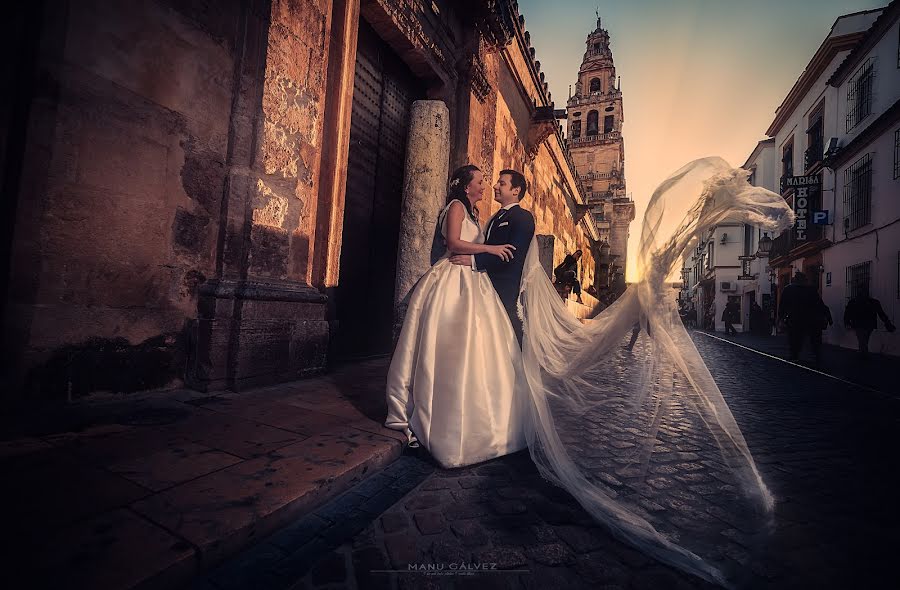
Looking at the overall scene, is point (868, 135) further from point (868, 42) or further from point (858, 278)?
point (858, 278)

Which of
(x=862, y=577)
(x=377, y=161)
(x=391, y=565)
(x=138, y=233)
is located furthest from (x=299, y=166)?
(x=862, y=577)

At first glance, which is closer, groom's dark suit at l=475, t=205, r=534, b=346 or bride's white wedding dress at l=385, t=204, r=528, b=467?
bride's white wedding dress at l=385, t=204, r=528, b=467

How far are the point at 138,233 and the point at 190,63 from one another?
146 cm

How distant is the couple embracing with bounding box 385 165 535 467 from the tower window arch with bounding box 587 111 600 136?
46657 mm

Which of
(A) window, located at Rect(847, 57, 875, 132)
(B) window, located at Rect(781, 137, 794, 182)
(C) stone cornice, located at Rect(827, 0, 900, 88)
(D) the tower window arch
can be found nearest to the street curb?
(C) stone cornice, located at Rect(827, 0, 900, 88)

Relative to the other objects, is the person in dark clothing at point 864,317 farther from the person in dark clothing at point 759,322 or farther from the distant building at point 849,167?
the person in dark clothing at point 759,322

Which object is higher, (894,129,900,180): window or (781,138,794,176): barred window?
(781,138,794,176): barred window

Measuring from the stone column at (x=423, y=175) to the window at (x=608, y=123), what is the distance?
42.8 meters

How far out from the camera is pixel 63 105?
250 cm

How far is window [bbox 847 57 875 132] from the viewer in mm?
13469

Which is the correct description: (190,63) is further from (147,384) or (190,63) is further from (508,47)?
(508,47)

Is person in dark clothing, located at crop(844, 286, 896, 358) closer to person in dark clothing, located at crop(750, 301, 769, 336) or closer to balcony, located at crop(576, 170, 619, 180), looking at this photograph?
person in dark clothing, located at crop(750, 301, 769, 336)

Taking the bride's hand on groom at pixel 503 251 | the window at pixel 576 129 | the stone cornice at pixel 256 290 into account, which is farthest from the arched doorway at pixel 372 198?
the window at pixel 576 129

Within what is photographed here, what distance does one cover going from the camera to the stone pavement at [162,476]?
1.20 m
